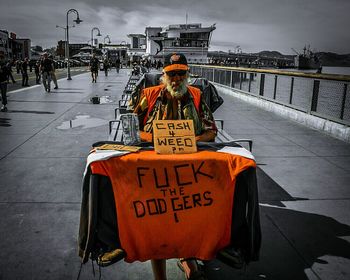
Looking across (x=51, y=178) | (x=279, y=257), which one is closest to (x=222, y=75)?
(x=51, y=178)

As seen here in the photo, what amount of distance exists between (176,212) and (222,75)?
18.9 m

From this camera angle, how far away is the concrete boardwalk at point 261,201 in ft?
9.23

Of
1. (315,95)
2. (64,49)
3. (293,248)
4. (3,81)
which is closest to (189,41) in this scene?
(3,81)

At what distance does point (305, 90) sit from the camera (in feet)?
31.4

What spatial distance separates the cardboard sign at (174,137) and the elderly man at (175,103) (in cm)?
54

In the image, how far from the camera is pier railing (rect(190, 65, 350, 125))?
7.80 m

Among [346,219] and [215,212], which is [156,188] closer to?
[215,212]

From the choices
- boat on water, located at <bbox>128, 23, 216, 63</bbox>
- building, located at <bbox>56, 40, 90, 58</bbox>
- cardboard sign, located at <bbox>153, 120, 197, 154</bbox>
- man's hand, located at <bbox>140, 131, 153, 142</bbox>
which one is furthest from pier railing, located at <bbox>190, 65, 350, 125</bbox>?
building, located at <bbox>56, 40, 90, 58</bbox>

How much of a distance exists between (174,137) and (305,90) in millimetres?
8147

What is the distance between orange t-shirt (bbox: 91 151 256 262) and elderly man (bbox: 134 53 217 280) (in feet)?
2.62

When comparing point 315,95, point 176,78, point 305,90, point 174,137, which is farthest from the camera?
point 305,90

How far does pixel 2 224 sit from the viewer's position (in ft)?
11.4

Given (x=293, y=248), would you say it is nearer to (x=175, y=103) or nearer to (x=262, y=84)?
(x=175, y=103)

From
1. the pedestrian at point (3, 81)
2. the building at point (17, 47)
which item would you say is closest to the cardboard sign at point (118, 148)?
the pedestrian at point (3, 81)
